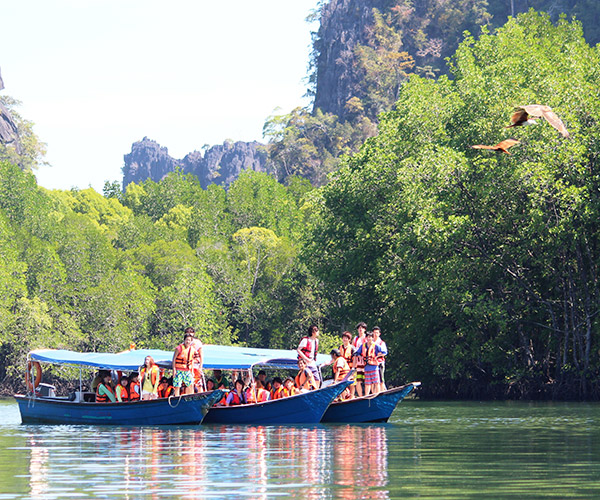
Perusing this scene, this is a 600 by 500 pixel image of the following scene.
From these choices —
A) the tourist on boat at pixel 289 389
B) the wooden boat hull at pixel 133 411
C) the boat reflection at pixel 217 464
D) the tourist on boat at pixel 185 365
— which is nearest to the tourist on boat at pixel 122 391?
the wooden boat hull at pixel 133 411

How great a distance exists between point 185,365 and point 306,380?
289 centimetres


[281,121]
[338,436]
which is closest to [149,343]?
[338,436]

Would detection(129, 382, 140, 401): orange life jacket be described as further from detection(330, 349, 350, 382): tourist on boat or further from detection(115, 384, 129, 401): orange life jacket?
detection(330, 349, 350, 382): tourist on boat

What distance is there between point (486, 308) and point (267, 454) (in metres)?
22.4

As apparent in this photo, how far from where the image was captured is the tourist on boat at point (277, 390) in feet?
86.4

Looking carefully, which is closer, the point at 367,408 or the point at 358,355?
the point at 358,355

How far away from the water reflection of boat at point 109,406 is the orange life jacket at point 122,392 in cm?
49

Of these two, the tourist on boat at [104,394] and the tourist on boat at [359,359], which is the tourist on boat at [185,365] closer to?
the tourist on boat at [104,394]

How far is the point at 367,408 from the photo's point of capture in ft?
84.3

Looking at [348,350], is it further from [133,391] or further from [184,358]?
[133,391]

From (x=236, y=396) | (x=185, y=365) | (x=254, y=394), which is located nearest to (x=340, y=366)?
(x=254, y=394)

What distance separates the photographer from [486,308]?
3812 centimetres

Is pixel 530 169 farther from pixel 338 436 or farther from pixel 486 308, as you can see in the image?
pixel 338 436

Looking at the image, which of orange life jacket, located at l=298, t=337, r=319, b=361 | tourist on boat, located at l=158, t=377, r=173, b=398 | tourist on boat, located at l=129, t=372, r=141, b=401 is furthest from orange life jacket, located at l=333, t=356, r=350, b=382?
tourist on boat, located at l=129, t=372, r=141, b=401
